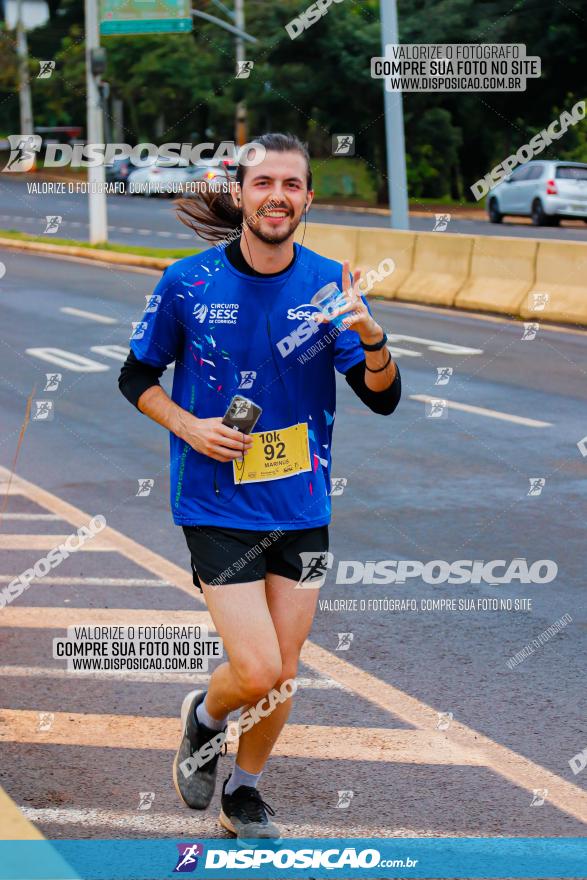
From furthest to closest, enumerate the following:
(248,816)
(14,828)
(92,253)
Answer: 1. (92,253)
2. (248,816)
3. (14,828)

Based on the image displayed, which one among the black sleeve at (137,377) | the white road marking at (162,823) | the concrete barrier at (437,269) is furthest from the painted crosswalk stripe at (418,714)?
the concrete barrier at (437,269)

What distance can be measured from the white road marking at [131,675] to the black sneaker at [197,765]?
1452 millimetres

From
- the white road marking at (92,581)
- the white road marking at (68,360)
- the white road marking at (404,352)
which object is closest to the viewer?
the white road marking at (92,581)

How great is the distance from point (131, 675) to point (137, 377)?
2.04m

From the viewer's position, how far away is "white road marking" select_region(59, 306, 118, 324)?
64.6ft

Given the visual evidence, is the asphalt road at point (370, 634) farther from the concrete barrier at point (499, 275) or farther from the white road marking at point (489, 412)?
the concrete barrier at point (499, 275)

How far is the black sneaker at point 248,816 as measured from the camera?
188 inches

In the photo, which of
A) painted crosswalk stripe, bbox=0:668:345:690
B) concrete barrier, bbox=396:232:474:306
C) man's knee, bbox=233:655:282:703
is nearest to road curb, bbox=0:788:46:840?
man's knee, bbox=233:655:282:703

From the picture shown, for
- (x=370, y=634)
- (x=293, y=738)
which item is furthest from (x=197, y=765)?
(x=370, y=634)

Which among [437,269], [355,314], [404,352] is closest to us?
[355,314]

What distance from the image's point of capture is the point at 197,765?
195 inches

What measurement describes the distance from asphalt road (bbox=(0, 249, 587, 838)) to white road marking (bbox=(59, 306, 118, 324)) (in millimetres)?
5117

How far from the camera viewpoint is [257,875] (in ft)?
14.9

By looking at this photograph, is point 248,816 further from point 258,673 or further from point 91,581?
point 91,581
